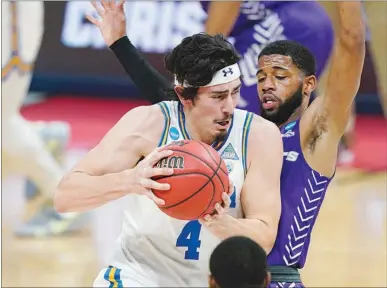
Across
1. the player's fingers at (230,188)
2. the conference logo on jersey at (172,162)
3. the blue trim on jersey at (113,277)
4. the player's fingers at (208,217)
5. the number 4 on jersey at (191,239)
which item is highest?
the conference logo on jersey at (172,162)

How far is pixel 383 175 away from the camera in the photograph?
32.8 ft

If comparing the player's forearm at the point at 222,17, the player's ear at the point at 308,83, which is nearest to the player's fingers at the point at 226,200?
the player's ear at the point at 308,83

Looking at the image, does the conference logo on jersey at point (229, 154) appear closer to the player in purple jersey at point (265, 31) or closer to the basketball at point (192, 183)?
the basketball at point (192, 183)

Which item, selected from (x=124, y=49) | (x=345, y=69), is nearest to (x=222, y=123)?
(x=345, y=69)

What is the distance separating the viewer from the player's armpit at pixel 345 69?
443cm

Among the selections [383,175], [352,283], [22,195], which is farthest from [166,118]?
[383,175]

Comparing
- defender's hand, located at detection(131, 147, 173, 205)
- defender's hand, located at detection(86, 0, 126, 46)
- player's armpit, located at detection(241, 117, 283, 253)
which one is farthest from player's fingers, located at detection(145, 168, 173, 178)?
defender's hand, located at detection(86, 0, 126, 46)

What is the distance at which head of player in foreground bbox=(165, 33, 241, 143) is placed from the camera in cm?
439

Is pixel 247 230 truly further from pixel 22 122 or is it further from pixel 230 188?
pixel 22 122

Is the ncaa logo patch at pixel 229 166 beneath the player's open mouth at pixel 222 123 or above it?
beneath

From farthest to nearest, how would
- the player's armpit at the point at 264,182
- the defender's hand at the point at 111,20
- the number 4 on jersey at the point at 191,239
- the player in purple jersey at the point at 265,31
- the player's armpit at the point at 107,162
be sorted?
the player in purple jersey at the point at 265,31, the defender's hand at the point at 111,20, the number 4 on jersey at the point at 191,239, the player's armpit at the point at 107,162, the player's armpit at the point at 264,182

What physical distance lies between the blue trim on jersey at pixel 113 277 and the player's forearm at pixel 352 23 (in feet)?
5.08

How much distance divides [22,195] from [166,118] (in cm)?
453

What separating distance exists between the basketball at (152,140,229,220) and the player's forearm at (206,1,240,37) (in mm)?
2002
